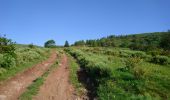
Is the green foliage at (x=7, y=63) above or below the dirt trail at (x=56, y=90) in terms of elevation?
above

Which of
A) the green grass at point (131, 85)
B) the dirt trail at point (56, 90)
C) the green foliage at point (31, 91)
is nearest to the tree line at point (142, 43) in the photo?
the dirt trail at point (56, 90)

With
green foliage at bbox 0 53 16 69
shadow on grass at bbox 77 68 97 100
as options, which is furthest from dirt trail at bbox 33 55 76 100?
green foliage at bbox 0 53 16 69

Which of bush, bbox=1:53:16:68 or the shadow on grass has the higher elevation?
bush, bbox=1:53:16:68

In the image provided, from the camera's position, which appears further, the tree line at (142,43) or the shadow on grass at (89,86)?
the tree line at (142,43)

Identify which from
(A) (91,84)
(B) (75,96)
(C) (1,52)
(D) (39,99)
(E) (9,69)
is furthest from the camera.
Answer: (C) (1,52)

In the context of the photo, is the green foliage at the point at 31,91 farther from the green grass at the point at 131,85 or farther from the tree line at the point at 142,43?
the tree line at the point at 142,43

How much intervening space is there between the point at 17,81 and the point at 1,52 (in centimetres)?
1133

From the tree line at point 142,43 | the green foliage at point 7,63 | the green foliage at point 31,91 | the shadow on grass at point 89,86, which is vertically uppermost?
the tree line at point 142,43

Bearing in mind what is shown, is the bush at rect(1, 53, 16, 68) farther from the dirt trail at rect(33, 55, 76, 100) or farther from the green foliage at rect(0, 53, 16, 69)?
the dirt trail at rect(33, 55, 76, 100)

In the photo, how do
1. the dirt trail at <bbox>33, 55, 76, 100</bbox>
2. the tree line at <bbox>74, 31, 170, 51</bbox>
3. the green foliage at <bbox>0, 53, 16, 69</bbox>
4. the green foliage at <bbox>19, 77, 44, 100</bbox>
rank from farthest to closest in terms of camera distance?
the tree line at <bbox>74, 31, 170, 51</bbox>
the green foliage at <bbox>0, 53, 16, 69</bbox>
the dirt trail at <bbox>33, 55, 76, 100</bbox>
the green foliage at <bbox>19, 77, 44, 100</bbox>

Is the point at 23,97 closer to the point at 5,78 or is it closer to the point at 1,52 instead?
the point at 5,78

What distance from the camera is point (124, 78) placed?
17.0m

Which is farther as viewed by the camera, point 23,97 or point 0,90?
point 0,90

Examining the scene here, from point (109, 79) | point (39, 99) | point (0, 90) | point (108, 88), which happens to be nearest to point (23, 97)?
point (39, 99)
